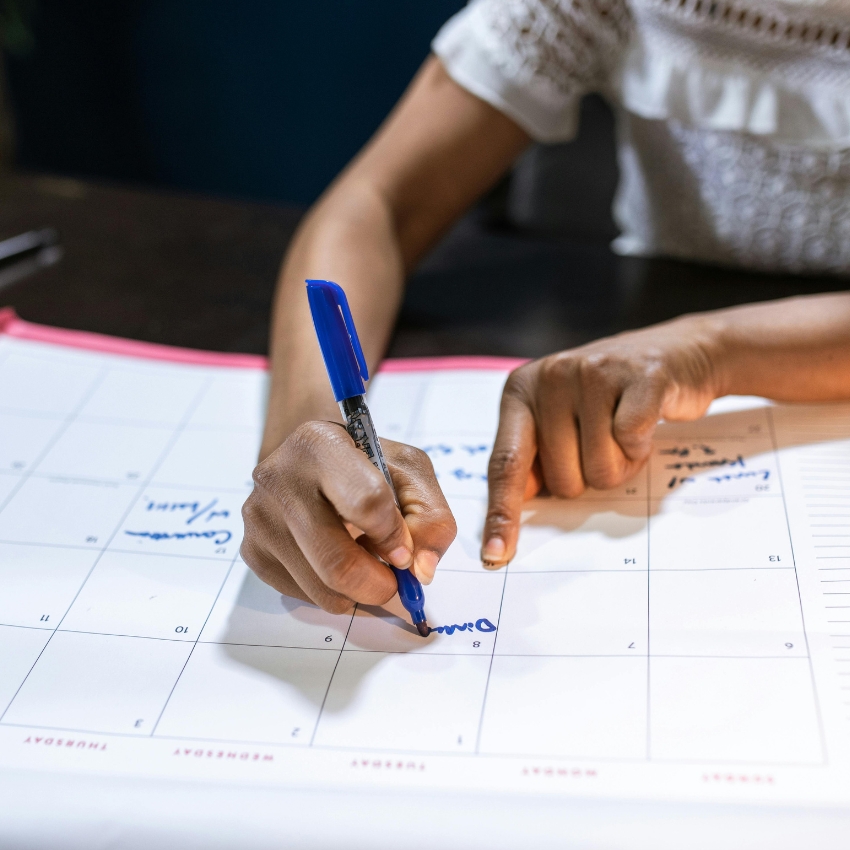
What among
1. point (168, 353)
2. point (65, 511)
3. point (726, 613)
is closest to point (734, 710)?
point (726, 613)

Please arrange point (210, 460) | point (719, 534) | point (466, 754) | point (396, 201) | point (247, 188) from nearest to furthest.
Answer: point (466, 754) → point (719, 534) → point (210, 460) → point (396, 201) → point (247, 188)

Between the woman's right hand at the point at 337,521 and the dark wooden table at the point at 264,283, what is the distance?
0.90 ft

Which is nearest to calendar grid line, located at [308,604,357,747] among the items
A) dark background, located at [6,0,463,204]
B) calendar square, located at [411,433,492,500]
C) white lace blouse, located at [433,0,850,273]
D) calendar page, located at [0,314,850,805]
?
calendar page, located at [0,314,850,805]

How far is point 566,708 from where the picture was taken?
1.21 feet

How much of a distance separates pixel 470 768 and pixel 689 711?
0.10 meters

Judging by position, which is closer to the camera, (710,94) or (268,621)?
(268,621)

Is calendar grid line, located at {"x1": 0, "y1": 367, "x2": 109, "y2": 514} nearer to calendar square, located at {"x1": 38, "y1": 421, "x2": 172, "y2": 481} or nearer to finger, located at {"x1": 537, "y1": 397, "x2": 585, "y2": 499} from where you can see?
calendar square, located at {"x1": 38, "y1": 421, "x2": 172, "y2": 481}

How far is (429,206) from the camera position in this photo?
797 millimetres

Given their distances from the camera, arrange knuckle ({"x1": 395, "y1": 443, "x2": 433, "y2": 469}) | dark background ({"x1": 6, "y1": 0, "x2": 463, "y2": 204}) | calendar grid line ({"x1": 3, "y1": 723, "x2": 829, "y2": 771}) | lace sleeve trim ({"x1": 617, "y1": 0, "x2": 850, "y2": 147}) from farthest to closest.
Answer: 1. dark background ({"x1": 6, "y1": 0, "x2": 463, "y2": 204})
2. lace sleeve trim ({"x1": 617, "y1": 0, "x2": 850, "y2": 147})
3. knuckle ({"x1": 395, "y1": 443, "x2": 433, "y2": 469})
4. calendar grid line ({"x1": 3, "y1": 723, "x2": 829, "y2": 771})

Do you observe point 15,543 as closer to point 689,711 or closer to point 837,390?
point 689,711

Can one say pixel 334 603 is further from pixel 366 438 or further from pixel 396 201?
pixel 396 201

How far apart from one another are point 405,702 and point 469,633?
0.05 meters

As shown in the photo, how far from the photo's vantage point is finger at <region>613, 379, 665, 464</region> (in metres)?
0.49

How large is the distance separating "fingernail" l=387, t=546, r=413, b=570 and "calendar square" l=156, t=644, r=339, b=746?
6cm
